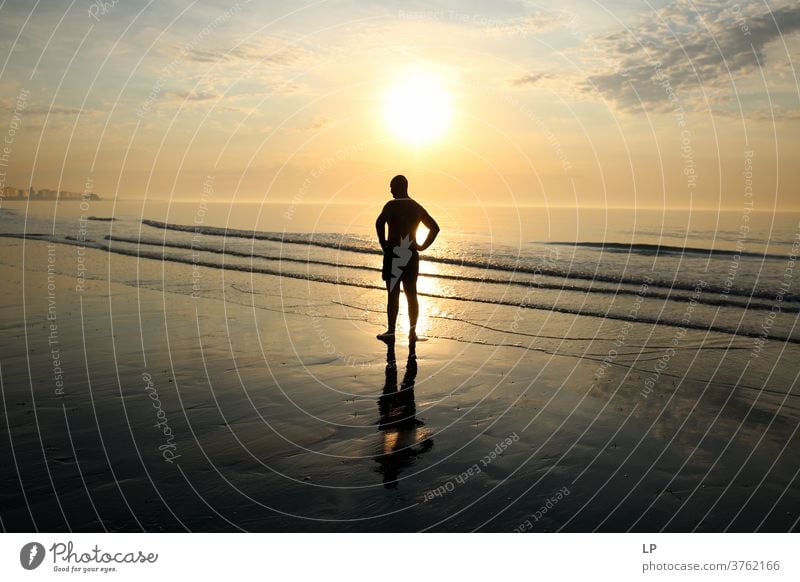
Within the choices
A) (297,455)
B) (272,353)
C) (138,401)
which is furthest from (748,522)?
(272,353)

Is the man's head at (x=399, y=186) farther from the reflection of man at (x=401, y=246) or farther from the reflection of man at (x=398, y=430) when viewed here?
the reflection of man at (x=398, y=430)

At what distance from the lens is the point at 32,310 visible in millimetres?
13703

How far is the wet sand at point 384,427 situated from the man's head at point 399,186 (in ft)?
10.4

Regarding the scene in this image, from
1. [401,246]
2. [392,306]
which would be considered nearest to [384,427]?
[392,306]

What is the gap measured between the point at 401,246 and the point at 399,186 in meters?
1.29

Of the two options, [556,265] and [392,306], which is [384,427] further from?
[556,265]

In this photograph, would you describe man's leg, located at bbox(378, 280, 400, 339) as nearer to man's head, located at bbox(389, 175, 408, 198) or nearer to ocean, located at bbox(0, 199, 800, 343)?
man's head, located at bbox(389, 175, 408, 198)

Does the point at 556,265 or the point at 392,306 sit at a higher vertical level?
the point at 556,265

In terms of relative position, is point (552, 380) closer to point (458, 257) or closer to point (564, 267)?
point (564, 267)

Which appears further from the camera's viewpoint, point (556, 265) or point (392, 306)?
point (556, 265)

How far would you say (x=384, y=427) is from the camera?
707 cm

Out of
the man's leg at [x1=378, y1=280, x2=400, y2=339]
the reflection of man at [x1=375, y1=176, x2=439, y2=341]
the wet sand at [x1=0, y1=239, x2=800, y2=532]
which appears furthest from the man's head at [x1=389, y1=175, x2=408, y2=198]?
the wet sand at [x1=0, y1=239, x2=800, y2=532]

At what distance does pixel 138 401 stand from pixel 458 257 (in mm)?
23334

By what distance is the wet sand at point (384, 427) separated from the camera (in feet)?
16.3
